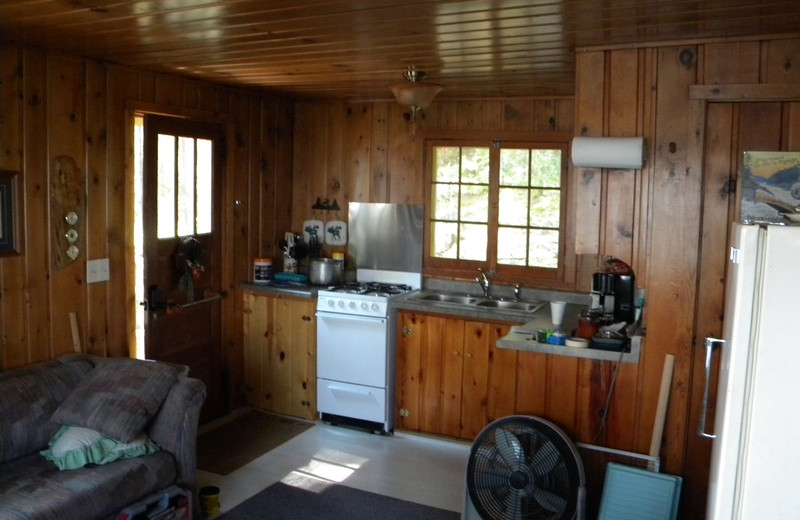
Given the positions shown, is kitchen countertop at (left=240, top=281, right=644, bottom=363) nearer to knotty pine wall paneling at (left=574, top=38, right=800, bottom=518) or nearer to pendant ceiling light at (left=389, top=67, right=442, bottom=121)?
knotty pine wall paneling at (left=574, top=38, right=800, bottom=518)

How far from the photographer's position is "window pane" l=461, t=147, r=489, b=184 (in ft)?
16.6

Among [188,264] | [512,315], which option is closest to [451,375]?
[512,315]

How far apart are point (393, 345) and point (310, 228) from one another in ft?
4.16

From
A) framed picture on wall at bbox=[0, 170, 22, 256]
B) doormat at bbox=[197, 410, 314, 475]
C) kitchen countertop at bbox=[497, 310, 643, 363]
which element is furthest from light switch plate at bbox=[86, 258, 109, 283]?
kitchen countertop at bbox=[497, 310, 643, 363]

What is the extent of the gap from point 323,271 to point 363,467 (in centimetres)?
145

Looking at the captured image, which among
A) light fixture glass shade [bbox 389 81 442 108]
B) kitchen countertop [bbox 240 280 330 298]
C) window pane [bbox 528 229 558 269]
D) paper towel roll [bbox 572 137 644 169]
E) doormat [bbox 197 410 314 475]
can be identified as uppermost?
light fixture glass shade [bbox 389 81 442 108]

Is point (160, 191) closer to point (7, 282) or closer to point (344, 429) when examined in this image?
point (7, 282)

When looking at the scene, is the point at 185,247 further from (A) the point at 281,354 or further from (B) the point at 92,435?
(B) the point at 92,435

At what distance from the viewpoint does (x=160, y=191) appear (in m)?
4.47

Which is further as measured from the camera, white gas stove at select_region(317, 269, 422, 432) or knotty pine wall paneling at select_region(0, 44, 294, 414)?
white gas stove at select_region(317, 269, 422, 432)

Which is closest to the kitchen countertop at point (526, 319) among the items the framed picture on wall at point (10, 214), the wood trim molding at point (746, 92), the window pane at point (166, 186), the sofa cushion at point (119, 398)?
the wood trim molding at point (746, 92)

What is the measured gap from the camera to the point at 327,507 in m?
3.84

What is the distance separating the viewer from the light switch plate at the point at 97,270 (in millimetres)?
3977

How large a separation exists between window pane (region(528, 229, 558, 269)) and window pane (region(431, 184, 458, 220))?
0.58 metres
